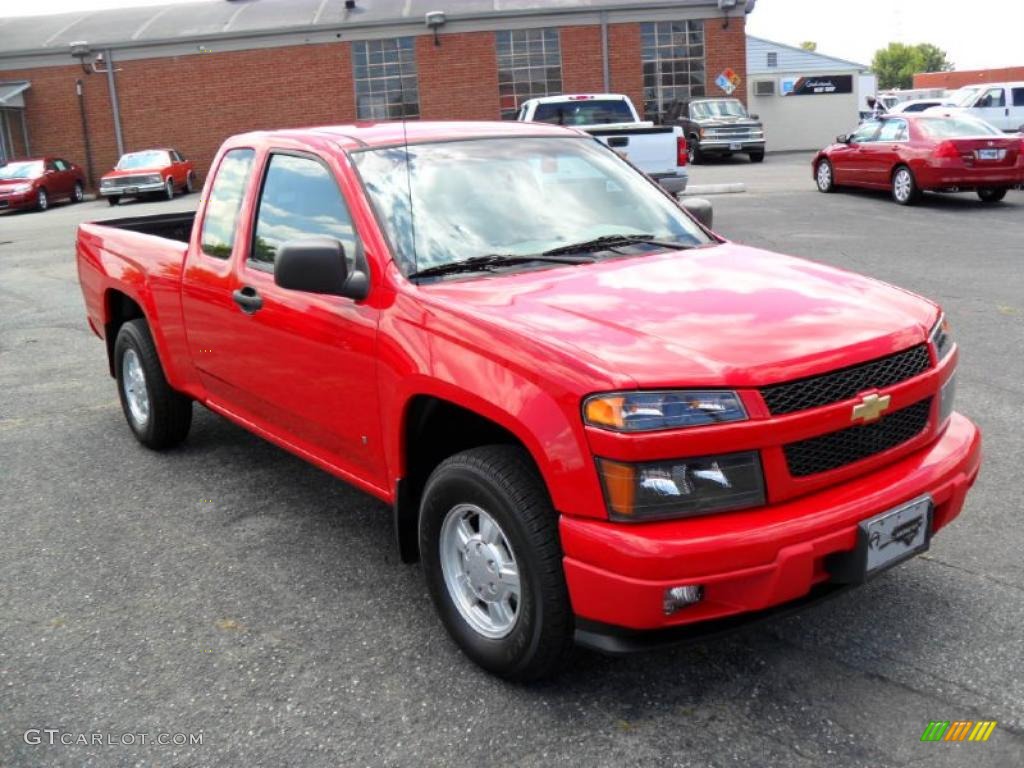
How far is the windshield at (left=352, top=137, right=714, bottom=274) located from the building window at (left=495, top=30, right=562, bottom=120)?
29.9 meters

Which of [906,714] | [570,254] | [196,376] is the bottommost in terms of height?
[906,714]

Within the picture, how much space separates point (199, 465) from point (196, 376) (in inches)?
27.3

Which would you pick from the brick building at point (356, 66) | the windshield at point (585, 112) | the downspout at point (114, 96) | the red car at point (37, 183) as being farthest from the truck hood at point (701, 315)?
the downspout at point (114, 96)

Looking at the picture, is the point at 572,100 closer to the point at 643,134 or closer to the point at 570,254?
the point at 643,134

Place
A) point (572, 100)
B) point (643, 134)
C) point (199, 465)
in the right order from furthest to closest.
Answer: point (572, 100)
point (643, 134)
point (199, 465)

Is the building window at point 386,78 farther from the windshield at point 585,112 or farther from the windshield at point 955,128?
the windshield at point 955,128

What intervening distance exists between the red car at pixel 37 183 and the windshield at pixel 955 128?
21.6 metres

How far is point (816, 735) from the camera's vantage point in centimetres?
300

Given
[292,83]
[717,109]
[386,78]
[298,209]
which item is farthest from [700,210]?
[292,83]

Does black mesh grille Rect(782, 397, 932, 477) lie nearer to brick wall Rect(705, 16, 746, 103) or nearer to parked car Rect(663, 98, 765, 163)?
parked car Rect(663, 98, 765, 163)

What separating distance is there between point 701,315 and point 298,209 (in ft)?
6.17

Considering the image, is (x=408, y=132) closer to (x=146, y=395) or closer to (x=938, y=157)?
(x=146, y=395)

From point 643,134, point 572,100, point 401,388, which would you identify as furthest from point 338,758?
point 572,100

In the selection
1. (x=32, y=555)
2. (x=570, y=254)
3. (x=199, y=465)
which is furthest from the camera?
(x=199, y=465)
